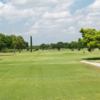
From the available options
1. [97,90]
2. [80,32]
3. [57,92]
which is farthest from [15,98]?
[80,32]

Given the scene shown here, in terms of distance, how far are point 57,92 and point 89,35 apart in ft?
189

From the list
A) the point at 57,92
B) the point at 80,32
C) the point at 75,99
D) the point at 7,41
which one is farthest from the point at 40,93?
the point at 7,41

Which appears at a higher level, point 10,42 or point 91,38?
point 91,38

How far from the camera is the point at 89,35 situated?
75.0 meters

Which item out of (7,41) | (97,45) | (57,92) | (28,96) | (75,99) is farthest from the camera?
(7,41)

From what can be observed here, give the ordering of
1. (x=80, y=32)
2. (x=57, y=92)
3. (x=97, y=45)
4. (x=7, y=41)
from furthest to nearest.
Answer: (x=7, y=41)
(x=80, y=32)
(x=97, y=45)
(x=57, y=92)

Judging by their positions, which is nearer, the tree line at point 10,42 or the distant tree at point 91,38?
the distant tree at point 91,38

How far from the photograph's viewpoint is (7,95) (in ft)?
56.9

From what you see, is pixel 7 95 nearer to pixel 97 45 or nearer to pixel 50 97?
pixel 50 97

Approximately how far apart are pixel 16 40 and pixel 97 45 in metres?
108

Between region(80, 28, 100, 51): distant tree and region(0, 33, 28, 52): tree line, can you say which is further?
region(0, 33, 28, 52): tree line

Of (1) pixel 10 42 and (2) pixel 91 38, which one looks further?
(1) pixel 10 42

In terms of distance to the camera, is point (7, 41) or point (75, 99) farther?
point (7, 41)

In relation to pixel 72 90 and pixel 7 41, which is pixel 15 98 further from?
pixel 7 41
